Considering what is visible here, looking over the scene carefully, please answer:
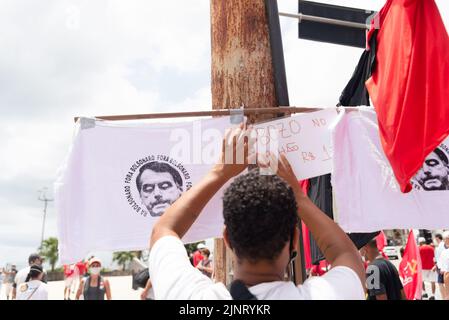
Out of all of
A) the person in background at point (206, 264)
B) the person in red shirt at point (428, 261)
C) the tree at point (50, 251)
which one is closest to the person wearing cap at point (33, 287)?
the person in background at point (206, 264)

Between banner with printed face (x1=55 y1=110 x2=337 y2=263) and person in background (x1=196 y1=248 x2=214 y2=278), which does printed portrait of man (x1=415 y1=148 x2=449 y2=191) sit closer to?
banner with printed face (x1=55 y1=110 x2=337 y2=263)

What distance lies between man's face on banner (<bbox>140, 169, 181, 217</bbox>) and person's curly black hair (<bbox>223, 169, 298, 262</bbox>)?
1.35m

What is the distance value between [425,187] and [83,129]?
2333 mm

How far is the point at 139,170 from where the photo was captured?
2.90 meters

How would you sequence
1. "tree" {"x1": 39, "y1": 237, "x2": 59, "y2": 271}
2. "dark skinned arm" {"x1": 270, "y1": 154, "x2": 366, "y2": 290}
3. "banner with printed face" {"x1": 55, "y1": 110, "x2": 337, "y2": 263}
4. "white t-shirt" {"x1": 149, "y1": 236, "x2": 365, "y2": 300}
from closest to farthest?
"white t-shirt" {"x1": 149, "y1": 236, "x2": 365, "y2": 300}
"dark skinned arm" {"x1": 270, "y1": 154, "x2": 366, "y2": 290}
"banner with printed face" {"x1": 55, "y1": 110, "x2": 337, "y2": 263}
"tree" {"x1": 39, "y1": 237, "x2": 59, "y2": 271}

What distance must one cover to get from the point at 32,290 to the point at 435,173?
19.3ft

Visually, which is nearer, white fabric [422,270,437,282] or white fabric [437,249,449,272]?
white fabric [437,249,449,272]

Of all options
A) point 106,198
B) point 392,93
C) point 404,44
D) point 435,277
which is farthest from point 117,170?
point 435,277

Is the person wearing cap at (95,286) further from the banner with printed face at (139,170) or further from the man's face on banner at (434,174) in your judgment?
the man's face on banner at (434,174)

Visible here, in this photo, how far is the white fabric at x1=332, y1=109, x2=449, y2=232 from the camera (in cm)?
287

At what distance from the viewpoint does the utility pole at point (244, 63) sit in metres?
2.81

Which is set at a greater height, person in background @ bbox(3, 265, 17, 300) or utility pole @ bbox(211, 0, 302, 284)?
utility pole @ bbox(211, 0, 302, 284)

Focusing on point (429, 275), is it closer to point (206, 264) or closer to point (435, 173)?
point (206, 264)

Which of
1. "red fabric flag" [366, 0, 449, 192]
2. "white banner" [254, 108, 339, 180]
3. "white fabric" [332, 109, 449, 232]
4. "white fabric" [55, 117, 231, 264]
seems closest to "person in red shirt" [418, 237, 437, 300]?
"white fabric" [332, 109, 449, 232]
